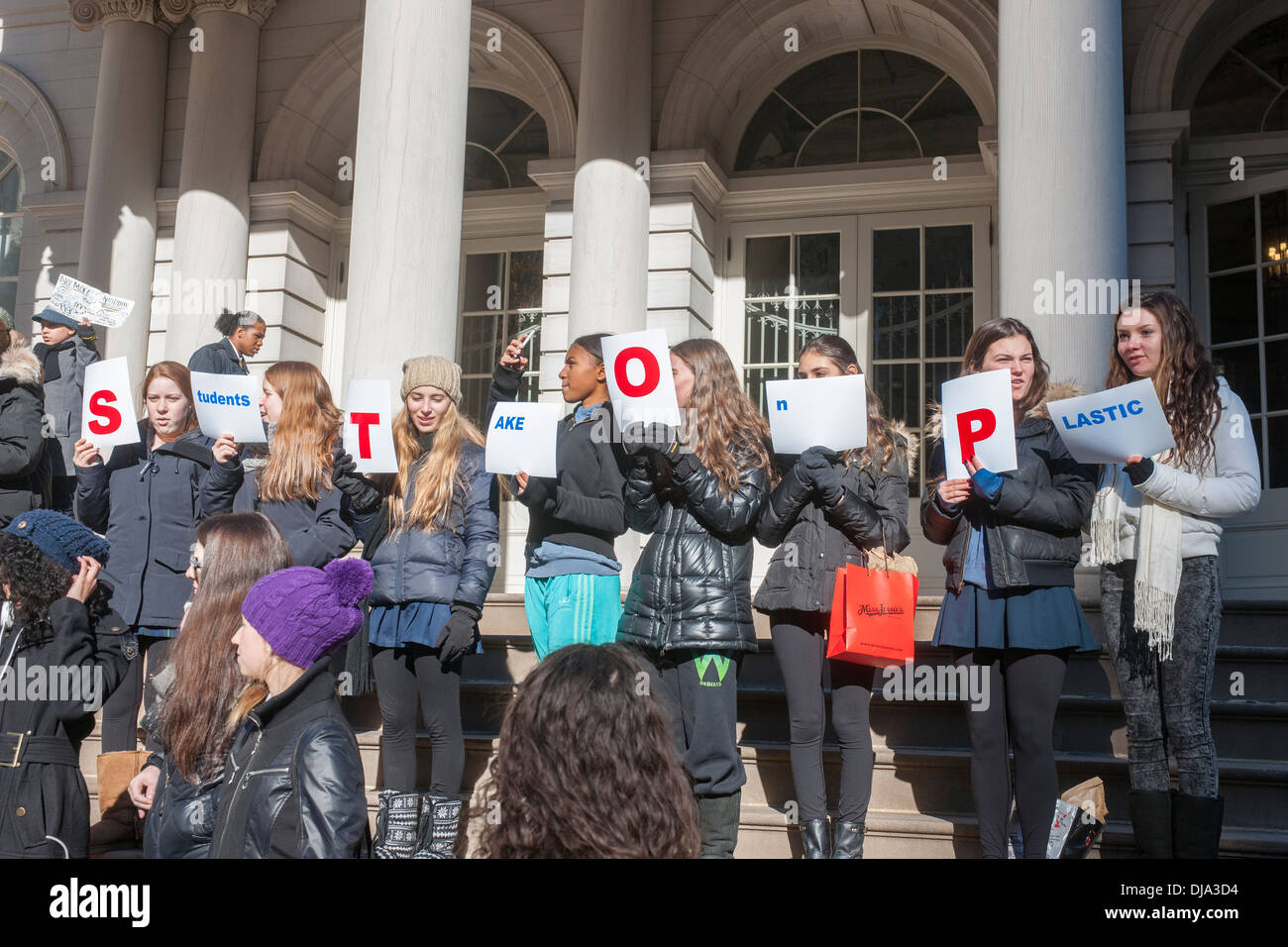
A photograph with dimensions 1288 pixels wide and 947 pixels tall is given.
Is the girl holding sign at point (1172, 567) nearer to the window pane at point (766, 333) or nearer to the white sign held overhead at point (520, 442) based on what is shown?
the white sign held overhead at point (520, 442)

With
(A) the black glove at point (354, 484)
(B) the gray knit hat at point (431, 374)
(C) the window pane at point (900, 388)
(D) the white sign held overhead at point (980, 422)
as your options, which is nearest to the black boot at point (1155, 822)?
(D) the white sign held overhead at point (980, 422)

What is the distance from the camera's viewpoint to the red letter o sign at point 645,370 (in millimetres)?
4344

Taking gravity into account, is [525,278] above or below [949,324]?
above

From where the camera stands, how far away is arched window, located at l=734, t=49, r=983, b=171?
9930 mm

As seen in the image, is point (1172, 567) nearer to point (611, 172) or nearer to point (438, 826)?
point (438, 826)

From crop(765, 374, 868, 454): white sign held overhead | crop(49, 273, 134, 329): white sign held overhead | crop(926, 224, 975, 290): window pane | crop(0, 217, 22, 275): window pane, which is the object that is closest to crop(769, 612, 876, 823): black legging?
crop(765, 374, 868, 454): white sign held overhead

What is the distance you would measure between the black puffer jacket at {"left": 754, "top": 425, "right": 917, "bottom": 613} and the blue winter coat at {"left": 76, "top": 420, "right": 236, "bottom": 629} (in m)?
2.50

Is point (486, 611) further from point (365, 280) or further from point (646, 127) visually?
point (646, 127)

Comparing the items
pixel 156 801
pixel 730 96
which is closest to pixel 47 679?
pixel 156 801

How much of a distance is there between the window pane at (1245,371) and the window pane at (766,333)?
330 cm

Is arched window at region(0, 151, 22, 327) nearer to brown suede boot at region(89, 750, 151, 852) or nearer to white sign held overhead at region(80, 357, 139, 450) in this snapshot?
white sign held overhead at region(80, 357, 139, 450)

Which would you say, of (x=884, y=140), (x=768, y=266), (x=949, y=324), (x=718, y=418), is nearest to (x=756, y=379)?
(x=768, y=266)

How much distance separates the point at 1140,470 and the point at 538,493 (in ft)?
7.16

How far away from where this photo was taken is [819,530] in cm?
473
